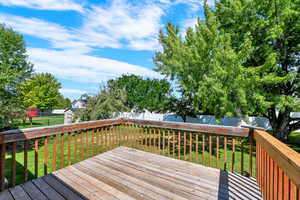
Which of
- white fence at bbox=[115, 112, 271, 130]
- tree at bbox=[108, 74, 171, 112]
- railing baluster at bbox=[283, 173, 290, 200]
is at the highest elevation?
tree at bbox=[108, 74, 171, 112]

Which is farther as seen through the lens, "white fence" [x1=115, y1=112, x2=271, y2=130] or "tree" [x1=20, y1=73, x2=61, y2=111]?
"tree" [x1=20, y1=73, x2=61, y2=111]

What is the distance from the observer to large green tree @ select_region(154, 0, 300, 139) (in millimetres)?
3762

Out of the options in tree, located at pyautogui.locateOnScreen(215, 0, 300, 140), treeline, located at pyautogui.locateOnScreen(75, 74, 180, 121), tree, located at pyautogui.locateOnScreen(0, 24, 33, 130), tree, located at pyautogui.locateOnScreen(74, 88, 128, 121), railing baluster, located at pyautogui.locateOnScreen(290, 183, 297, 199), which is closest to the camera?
railing baluster, located at pyautogui.locateOnScreen(290, 183, 297, 199)

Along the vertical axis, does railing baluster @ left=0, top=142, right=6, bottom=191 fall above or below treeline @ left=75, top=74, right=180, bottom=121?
below

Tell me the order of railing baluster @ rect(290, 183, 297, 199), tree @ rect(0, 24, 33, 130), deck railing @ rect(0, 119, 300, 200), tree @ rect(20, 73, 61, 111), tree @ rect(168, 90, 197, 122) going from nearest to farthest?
railing baluster @ rect(290, 183, 297, 199) < deck railing @ rect(0, 119, 300, 200) < tree @ rect(0, 24, 33, 130) < tree @ rect(168, 90, 197, 122) < tree @ rect(20, 73, 61, 111)

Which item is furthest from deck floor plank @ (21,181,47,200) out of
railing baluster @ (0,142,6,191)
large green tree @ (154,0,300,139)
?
large green tree @ (154,0,300,139)

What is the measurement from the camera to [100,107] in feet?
25.8

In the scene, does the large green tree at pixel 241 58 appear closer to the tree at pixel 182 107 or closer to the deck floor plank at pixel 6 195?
the deck floor plank at pixel 6 195

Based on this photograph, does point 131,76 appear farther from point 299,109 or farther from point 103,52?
point 299,109

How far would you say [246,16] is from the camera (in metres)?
4.63

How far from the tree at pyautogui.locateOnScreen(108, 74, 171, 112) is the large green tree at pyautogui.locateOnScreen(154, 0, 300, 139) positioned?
6.68 m

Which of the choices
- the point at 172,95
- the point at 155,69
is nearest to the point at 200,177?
the point at 155,69

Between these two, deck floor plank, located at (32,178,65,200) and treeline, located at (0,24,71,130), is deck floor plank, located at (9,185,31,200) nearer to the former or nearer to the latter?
deck floor plank, located at (32,178,65,200)

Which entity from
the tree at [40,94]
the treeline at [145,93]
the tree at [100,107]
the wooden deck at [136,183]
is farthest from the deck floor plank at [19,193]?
the tree at [40,94]
